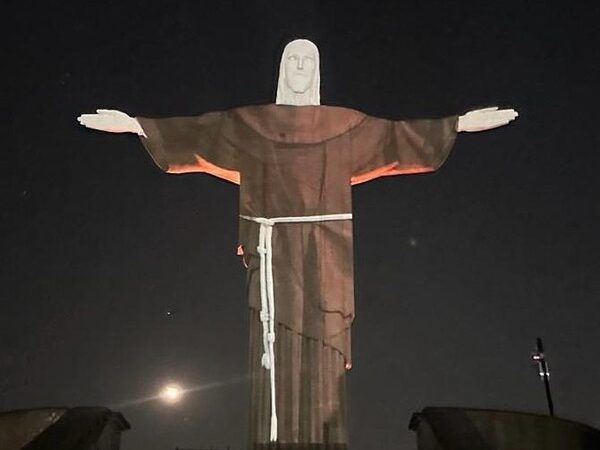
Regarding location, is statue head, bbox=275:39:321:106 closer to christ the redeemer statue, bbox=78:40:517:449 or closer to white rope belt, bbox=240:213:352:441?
christ the redeemer statue, bbox=78:40:517:449

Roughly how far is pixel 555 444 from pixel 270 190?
3029 mm

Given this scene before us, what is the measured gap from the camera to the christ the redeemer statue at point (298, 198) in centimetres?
675

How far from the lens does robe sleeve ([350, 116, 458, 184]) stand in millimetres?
7414

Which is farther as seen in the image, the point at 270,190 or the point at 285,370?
the point at 270,190

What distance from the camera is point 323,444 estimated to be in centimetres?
656

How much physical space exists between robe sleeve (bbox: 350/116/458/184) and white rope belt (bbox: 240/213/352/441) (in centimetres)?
53

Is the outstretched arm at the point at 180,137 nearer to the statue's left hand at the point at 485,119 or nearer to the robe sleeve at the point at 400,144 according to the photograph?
the robe sleeve at the point at 400,144

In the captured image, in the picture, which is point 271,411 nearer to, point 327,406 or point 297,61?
point 327,406

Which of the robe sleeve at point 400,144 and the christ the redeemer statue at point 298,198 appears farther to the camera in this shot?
the robe sleeve at point 400,144

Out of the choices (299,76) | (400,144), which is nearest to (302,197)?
(400,144)

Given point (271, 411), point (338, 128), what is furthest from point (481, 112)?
point (271, 411)

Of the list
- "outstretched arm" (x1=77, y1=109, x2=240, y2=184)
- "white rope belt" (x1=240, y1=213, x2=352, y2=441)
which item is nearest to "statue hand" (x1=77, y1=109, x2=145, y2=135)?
"outstretched arm" (x1=77, y1=109, x2=240, y2=184)

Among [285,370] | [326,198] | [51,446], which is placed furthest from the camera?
[326,198]

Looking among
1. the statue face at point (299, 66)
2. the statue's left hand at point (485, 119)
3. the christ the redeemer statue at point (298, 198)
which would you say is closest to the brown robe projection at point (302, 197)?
the christ the redeemer statue at point (298, 198)
